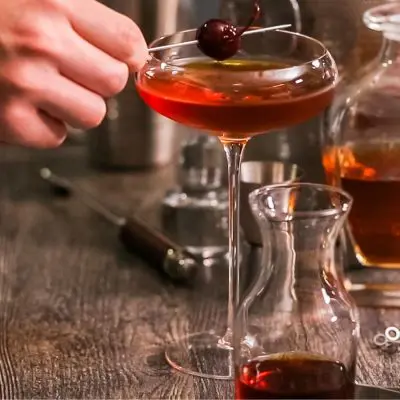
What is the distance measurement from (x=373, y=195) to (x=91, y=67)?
1.04 feet

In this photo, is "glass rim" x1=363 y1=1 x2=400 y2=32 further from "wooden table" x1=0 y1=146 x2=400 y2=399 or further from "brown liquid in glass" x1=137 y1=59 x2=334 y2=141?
"wooden table" x1=0 y1=146 x2=400 y2=399

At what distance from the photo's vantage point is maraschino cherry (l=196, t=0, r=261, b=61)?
0.83 m

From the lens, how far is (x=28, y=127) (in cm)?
82

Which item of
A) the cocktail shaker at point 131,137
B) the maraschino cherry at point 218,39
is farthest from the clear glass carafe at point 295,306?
the cocktail shaker at point 131,137

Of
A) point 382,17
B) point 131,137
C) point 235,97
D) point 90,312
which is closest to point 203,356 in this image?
point 90,312

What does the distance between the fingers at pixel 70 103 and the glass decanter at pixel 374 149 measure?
283 millimetres

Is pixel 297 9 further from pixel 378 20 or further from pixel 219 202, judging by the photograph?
pixel 219 202

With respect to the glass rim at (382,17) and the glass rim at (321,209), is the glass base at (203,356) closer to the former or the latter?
the glass rim at (321,209)

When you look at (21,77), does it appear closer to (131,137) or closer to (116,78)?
(116,78)

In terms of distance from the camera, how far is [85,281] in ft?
3.40

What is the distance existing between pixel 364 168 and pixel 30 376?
1.24 ft

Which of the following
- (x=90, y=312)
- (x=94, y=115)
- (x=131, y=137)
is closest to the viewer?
(x=94, y=115)

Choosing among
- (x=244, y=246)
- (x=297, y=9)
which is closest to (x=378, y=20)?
(x=297, y=9)

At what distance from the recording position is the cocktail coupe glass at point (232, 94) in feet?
2.64
